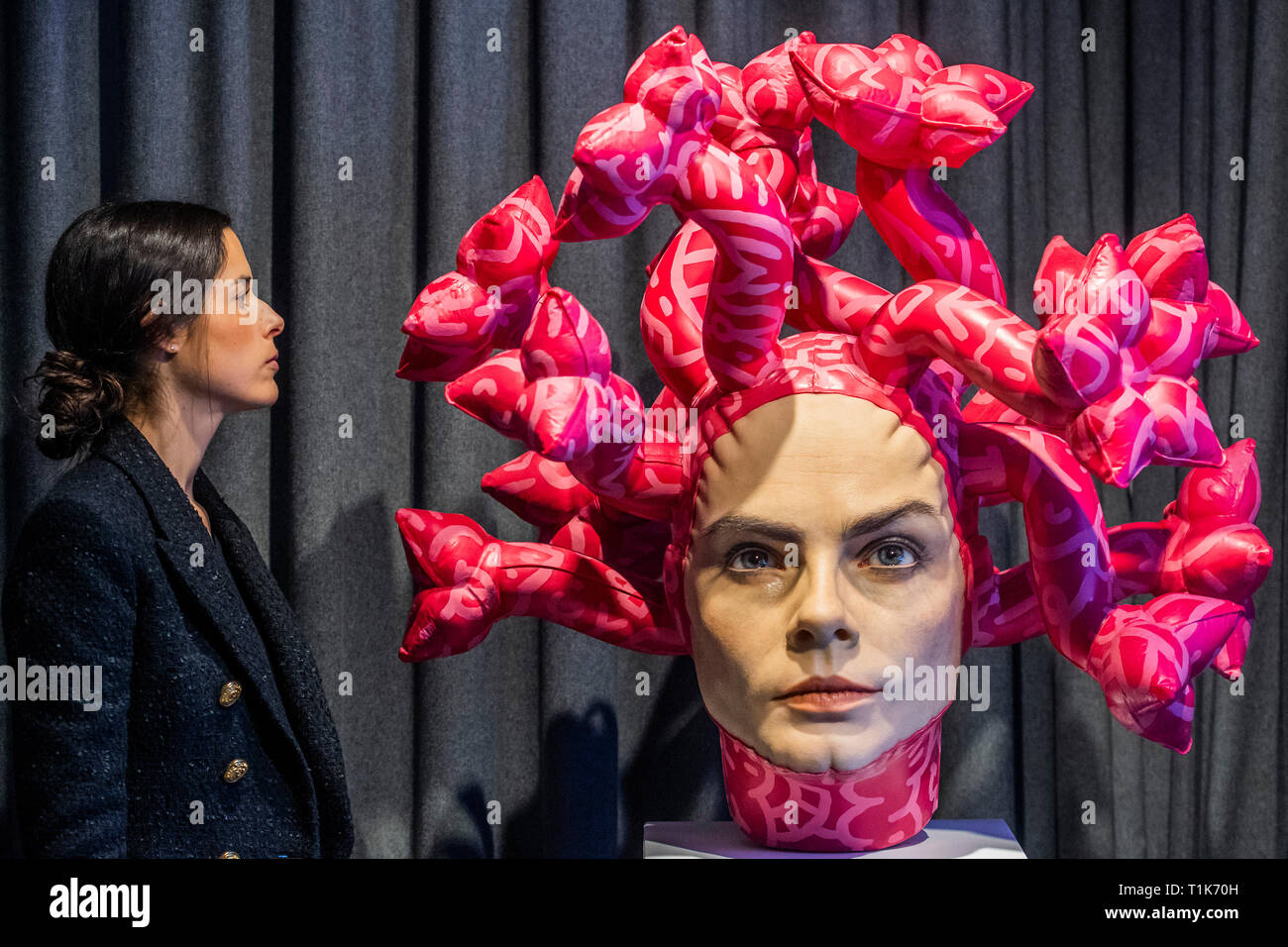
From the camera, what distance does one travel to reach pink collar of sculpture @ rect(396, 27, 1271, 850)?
1.34 meters

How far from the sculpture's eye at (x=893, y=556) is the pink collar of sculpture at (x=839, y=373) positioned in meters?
0.10

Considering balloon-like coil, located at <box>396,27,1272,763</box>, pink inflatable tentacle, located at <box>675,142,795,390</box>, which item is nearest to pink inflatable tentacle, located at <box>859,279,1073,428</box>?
balloon-like coil, located at <box>396,27,1272,763</box>

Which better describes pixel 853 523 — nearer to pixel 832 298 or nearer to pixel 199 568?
pixel 832 298

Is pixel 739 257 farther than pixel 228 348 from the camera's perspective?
No

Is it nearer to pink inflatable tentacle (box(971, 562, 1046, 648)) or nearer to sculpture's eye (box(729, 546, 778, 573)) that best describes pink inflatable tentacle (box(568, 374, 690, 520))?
sculpture's eye (box(729, 546, 778, 573))

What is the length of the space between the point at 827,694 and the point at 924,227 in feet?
1.73

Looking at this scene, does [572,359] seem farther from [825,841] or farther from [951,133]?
[825,841]

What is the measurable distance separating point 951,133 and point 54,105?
127 centimetres

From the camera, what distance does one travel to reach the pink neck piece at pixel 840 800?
1499 millimetres

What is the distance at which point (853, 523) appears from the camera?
143 cm

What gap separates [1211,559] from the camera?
1.54 metres

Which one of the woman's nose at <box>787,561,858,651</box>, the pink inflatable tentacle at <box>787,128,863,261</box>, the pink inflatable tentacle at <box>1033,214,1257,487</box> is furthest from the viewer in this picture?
the pink inflatable tentacle at <box>787,128,863,261</box>

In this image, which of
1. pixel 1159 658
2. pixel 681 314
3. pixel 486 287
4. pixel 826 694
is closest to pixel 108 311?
pixel 486 287

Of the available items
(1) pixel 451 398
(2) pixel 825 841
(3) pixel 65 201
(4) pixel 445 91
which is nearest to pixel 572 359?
(1) pixel 451 398
